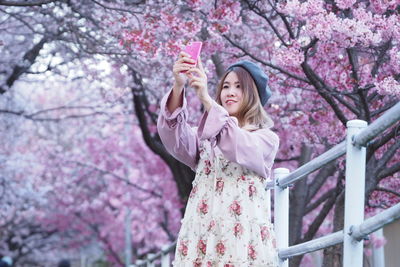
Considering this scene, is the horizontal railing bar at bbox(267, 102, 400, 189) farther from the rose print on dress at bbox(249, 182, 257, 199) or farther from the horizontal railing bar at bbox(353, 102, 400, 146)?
the rose print on dress at bbox(249, 182, 257, 199)

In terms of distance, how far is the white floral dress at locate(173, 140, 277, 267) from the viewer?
3.35 m

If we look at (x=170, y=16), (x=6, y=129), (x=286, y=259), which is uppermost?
(x=6, y=129)

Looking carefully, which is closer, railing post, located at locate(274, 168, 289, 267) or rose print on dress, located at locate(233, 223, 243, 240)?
rose print on dress, located at locate(233, 223, 243, 240)

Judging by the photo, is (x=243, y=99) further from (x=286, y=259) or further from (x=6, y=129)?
(x=6, y=129)

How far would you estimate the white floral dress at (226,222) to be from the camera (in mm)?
3352

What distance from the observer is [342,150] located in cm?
300

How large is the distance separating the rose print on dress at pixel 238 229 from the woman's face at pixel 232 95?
21.5 inches

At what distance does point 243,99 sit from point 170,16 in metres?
3.54

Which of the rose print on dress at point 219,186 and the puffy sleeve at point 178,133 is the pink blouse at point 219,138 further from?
the rose print on dress at point 219,186

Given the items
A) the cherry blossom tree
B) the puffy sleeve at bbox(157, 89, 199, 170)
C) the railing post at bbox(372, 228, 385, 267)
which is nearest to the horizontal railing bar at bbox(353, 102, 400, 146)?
the railing post at bbox(372, 228, 385, 267)

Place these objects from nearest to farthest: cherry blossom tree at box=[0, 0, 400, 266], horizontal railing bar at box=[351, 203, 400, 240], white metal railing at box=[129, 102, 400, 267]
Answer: horizontal railing bar at box=[351, 203, 400, 240] → white metal railing at box=[129, 102, 400, 267] → cherry blossom tree at box=[0, 0, 400, 266]

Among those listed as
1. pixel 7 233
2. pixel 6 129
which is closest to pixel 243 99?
pixel 6 129

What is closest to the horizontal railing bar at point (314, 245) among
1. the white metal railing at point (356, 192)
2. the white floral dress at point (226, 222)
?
the white metal railing at point (356, 192)

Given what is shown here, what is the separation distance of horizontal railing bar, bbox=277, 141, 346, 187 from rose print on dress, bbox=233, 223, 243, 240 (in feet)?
1.17
